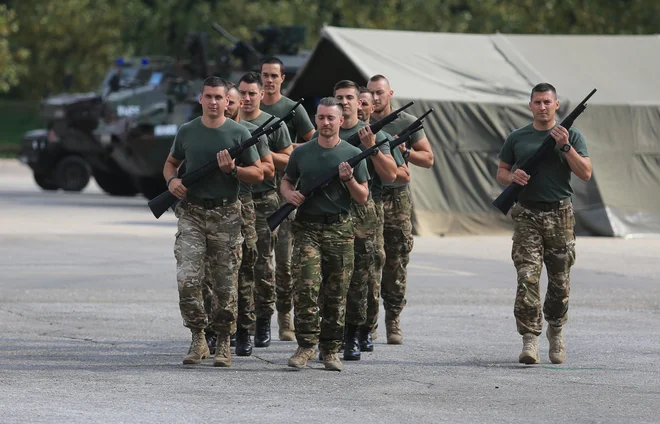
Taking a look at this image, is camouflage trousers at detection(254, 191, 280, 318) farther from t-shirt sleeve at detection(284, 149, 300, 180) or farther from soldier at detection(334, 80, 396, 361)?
t-shirt sleeve at detection(284, 149, 300, 180)

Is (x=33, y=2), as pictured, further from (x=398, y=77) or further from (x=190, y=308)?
(x=190, y=308)

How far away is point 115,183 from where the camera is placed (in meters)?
34.5

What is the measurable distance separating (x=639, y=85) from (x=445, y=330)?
12.6 metres

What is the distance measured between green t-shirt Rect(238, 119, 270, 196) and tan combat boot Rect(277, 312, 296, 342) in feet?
4.12

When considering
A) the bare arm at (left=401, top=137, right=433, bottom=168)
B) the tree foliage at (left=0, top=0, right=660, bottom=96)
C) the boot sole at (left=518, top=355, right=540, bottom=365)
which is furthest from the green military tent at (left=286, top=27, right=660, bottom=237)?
the tree foliage at (left=0, top=0, right=660, bottom=96)

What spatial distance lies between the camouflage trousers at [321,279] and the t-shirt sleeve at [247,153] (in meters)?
0.48

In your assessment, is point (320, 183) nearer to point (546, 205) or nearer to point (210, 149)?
point (210, 149)

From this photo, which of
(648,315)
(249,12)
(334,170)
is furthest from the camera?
(249,12)

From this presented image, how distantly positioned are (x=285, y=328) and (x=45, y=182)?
24610 mm

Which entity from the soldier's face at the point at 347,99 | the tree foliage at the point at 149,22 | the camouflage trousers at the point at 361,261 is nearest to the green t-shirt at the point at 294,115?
the soldier's face at the point at 347,99

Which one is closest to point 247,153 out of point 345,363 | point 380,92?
point 345,363

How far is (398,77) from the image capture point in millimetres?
22844

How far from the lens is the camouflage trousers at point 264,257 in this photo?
11164mm

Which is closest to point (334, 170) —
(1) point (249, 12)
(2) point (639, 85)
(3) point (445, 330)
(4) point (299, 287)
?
(4) point (299, 287)
